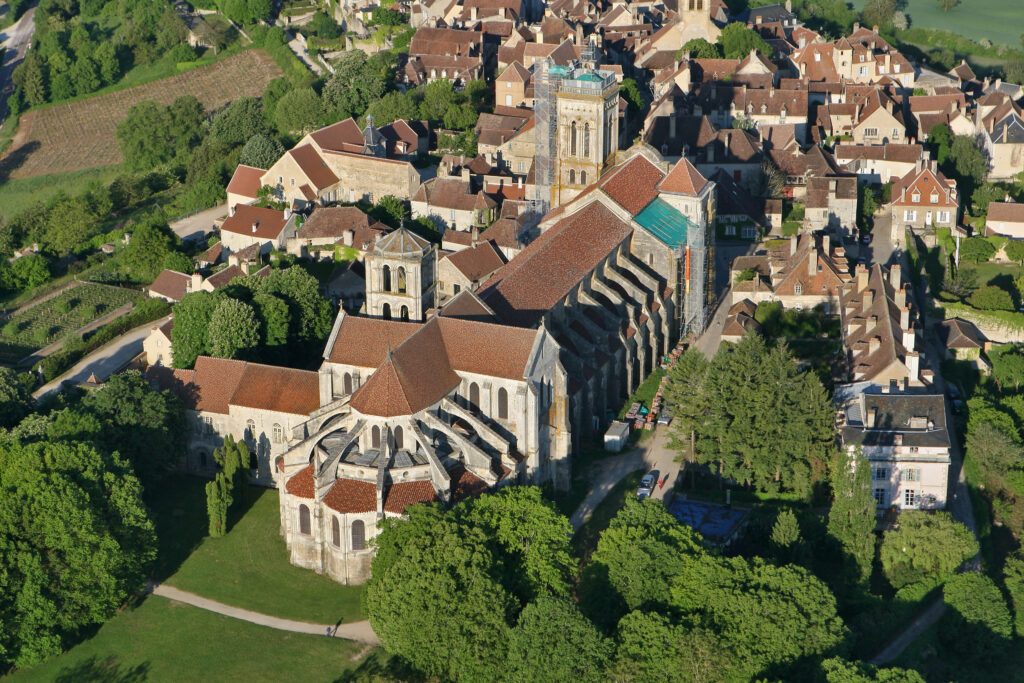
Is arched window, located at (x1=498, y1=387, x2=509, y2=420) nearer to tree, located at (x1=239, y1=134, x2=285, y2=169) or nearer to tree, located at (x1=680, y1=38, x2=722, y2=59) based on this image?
tree, located at (x1=239, y1=134, x2=285, y2=169)

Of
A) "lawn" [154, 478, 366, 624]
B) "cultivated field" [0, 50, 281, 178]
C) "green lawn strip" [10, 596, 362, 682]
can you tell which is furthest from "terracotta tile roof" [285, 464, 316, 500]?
"cultivated field" [0, 50, 281, 178]

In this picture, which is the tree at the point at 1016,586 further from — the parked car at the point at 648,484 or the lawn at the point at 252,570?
the lawn at the point at 252,570

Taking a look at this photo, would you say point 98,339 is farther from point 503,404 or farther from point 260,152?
point 260,152

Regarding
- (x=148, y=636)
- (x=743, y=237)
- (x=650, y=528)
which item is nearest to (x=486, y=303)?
(x=650, y=528)

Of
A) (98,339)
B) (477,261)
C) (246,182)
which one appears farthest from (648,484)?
(246,182)

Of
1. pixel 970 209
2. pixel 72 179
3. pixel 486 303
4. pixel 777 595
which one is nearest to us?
pixel 777 595

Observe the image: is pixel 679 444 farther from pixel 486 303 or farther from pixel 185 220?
pixel 185 220
